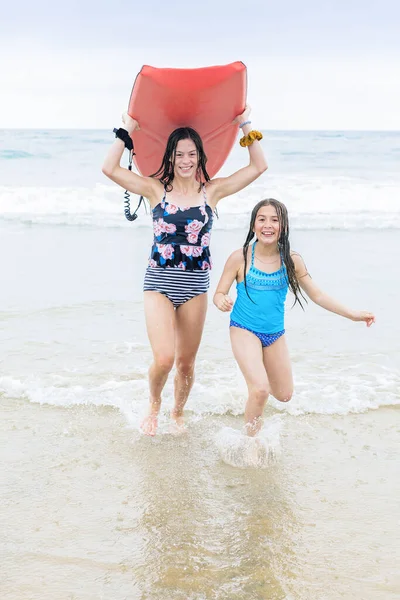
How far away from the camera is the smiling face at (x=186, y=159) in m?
4.79

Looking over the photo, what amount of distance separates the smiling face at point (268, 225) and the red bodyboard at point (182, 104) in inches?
34.8

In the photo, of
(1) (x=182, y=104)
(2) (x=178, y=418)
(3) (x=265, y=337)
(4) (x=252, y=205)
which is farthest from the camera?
(4) (x=252, y=205)

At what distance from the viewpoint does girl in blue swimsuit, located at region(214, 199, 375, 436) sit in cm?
468

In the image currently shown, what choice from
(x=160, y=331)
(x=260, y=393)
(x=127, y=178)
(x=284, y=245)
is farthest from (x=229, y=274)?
(x=127, y=178)

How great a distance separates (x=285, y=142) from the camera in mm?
34438

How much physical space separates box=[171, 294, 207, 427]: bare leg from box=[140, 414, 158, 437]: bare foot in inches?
8.2

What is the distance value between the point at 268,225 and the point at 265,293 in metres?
0.44

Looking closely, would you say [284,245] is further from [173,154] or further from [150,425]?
[150,425]

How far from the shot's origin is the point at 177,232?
4.74 metres

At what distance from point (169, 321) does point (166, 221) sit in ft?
2.14

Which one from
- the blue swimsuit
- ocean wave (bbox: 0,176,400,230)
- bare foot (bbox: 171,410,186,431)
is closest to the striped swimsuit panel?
the blue swimsuit

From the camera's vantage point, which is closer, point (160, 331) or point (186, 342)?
point (160, 331)

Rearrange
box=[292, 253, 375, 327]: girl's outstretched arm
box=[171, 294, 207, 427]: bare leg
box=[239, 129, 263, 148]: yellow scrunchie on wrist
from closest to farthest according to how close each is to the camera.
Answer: box=[292, 253, 375, 327]: girl's outstretched arm
box=[171, 294, 207, 427]: bare leg
box=[239, 129, 263, 148]: yellow scrunchie on wrist

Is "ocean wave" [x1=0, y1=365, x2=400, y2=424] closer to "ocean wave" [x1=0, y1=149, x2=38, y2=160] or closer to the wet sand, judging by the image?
the wet sand
